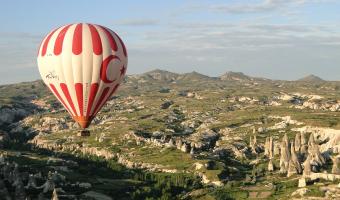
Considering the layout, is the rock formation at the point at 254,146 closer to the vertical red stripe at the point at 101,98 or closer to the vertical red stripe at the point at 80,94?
the vertical red stripe at the point at 101,98

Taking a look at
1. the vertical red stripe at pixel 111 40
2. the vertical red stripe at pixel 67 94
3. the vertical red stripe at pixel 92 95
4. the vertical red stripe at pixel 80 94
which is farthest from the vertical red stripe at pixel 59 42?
the vertical red stripe at pixel 92 95

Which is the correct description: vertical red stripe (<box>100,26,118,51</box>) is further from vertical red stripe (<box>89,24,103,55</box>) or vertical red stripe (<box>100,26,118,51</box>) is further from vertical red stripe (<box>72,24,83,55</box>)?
vertical red stripe (<box>72,24,83,55</box>)

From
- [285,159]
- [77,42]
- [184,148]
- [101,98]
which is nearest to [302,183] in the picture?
[285,159]

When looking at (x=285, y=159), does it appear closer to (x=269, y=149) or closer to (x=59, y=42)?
(x=269, y=149)

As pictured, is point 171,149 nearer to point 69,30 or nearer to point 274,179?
point 274,179

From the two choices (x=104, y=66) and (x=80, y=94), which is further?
(x=80, y=94)

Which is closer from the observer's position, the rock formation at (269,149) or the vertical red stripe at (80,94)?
the vertical red stripe at (80,94)

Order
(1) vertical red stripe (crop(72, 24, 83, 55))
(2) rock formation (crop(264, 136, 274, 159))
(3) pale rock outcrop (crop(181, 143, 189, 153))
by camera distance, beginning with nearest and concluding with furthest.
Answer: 1. (1) vertical red stripe (crop(72, 24, 83, 55))
2. (2) rock formation (crop(264, 136, 274, 159))
3. (3) pale rock outcrop (crop(181, 143, 189, 153))

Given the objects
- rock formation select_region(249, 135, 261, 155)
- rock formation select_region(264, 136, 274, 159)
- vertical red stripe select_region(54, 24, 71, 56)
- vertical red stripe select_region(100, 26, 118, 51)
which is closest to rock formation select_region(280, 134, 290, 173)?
rock formation select_region(264, 136, 274, 159)
